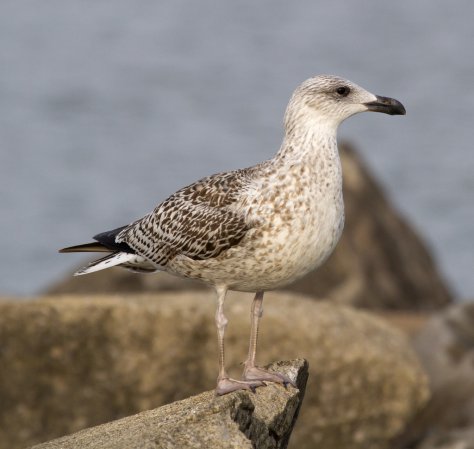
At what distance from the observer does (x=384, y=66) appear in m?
46.6

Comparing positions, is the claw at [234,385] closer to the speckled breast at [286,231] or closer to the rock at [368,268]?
the speckled breast at [286,231]

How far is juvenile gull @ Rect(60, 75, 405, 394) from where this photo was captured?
9.02 m

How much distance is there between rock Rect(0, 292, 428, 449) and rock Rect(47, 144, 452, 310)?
13.8 ft

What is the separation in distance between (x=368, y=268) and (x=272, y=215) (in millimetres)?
10739

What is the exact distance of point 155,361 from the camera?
13.4m

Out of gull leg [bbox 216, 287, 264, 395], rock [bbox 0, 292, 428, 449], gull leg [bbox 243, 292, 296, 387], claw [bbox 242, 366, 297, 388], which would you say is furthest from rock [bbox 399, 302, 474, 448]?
gull leg [bbox 216, 287, 264, 395]

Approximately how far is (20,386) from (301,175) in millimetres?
5131

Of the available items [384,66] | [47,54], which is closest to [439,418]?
[384,66]

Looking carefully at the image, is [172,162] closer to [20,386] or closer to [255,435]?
[20,386]

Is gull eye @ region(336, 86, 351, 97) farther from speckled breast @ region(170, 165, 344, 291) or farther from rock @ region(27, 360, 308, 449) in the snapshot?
rock @ region(27, 360, 308, 449)

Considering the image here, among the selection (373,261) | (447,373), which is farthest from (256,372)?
(373,261)

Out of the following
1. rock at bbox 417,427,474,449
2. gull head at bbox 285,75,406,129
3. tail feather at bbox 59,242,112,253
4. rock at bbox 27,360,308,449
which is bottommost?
rock at bbox 417,427,474,449

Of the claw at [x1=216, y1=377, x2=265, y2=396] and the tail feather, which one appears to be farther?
the tail feather

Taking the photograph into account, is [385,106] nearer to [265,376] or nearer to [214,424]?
[265,376]
